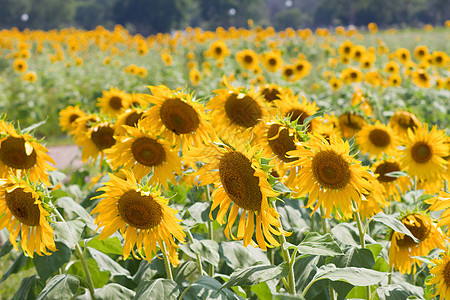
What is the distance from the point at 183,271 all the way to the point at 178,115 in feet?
2.25

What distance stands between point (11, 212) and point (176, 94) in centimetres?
85

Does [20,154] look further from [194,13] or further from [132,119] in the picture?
[194,13]

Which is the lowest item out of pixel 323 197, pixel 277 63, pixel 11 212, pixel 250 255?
pixel 11 212

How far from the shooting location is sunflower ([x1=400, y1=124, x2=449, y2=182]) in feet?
8.54

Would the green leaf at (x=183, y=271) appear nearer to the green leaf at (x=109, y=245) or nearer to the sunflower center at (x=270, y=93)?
the green leaf at (x=109, y=245)

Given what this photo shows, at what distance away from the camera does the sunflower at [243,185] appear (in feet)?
4.84

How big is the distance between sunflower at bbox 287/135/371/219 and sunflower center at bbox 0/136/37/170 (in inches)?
48.1

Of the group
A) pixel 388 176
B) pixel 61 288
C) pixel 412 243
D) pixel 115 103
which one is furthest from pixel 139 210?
pixel 115 103

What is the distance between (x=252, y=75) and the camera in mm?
7617

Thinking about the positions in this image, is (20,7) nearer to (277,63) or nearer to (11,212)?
(277,63)

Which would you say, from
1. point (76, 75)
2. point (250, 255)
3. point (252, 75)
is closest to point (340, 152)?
point (250, 255)

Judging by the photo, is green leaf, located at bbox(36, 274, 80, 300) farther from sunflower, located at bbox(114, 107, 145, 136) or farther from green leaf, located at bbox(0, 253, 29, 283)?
sunflower, located at bbox(114, 107, 145, 136)

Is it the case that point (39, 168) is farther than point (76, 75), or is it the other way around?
point (76, 75)

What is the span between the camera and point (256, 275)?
1.55 m
